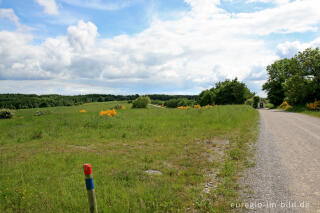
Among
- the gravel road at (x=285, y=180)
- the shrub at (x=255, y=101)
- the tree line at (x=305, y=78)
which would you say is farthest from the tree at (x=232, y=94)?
the gravel road at (x=285, y=180)

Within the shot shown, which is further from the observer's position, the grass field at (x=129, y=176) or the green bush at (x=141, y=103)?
the green bush at (x=141, y=103)

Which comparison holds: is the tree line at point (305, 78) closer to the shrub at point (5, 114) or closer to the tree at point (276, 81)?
the tree at point (276, 81)

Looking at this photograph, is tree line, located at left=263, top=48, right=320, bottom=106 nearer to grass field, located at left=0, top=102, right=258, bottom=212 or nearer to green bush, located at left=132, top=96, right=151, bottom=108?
green bush, located at left=132, top=96, right=151, bottom=108

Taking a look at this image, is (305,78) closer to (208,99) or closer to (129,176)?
(208,99)

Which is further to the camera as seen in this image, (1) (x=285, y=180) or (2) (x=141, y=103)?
(2) (x=141, y=103)

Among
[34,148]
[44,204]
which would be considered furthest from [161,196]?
[34,148]

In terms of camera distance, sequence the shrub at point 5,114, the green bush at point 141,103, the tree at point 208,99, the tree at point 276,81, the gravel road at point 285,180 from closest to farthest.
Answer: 1. the gravel road at point 285,180
2. the shrub at point 5,114
3. the green bush at point 141,103
4. the tree at point 276,81
5. the tree at point 208,99

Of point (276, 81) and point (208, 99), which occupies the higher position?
point (276, 81)

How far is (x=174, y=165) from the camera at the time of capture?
682 cm

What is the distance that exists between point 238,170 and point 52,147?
29.0 feet

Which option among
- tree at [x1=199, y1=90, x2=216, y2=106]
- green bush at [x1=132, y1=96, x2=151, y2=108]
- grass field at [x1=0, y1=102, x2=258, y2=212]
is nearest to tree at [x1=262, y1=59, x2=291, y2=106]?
tree at [x1=199, y1=90, x2=216, y2=106]

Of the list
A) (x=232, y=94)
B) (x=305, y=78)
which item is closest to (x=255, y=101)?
(x=232, y=94)

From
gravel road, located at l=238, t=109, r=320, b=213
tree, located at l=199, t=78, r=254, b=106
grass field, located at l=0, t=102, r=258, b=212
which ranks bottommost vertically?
grass field, located at l=0, t=102, r=258, b=212

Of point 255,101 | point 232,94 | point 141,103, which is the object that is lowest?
point 141,103
